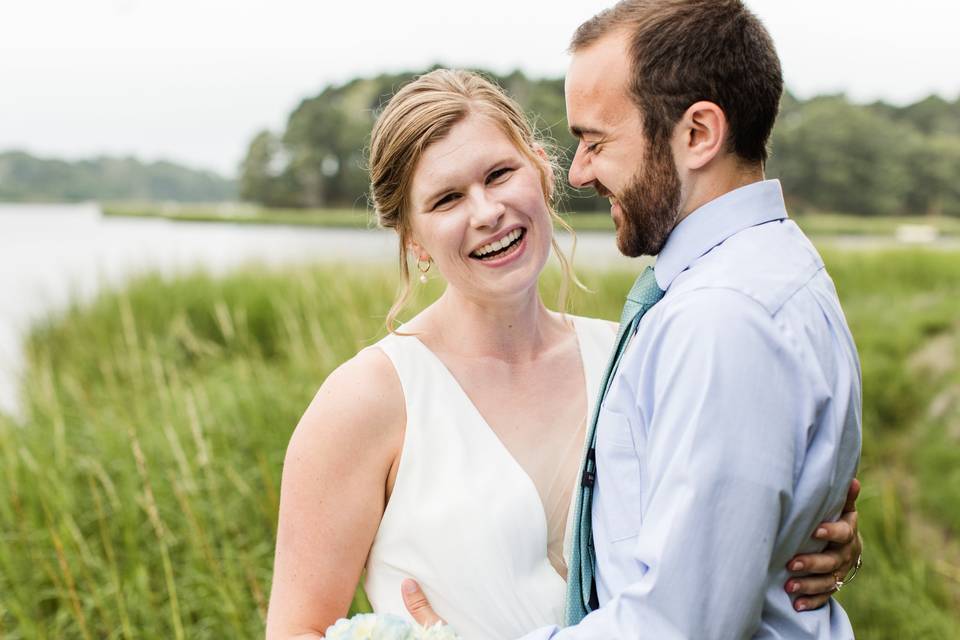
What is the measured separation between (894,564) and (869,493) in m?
0.55

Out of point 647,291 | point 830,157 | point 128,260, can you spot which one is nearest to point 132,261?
point 128,260

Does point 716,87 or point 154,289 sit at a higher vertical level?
point 716,87

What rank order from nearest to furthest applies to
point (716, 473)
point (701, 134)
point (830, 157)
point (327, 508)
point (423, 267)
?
point (716, 473) < point (701, 134) < point (327, 508) < point (423, 267) < point (830, 157)

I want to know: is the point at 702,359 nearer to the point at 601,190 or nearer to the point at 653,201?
the point at 653,201

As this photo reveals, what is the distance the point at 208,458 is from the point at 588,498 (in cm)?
361

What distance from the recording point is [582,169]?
2188mm

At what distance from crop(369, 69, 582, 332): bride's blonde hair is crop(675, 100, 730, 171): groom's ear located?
2.54 feet

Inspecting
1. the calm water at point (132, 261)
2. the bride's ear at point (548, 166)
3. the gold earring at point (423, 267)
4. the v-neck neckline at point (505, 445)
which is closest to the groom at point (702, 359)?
the v-neck neckline at point (505, 445)

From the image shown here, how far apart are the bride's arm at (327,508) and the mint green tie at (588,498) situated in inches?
24.4

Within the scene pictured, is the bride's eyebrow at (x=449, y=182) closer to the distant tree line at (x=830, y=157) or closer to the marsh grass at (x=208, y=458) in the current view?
the marsh grass at (x=208, y=458)

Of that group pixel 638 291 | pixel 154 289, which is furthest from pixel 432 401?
pixel 154 289

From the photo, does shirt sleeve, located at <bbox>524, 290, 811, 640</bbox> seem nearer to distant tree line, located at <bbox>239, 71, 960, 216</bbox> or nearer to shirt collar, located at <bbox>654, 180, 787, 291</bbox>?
shirt collar, located at <bbox>654, 180, 787, 291</bbox>

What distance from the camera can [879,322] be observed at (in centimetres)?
1146

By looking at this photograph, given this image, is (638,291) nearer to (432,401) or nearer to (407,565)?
(432,401)
